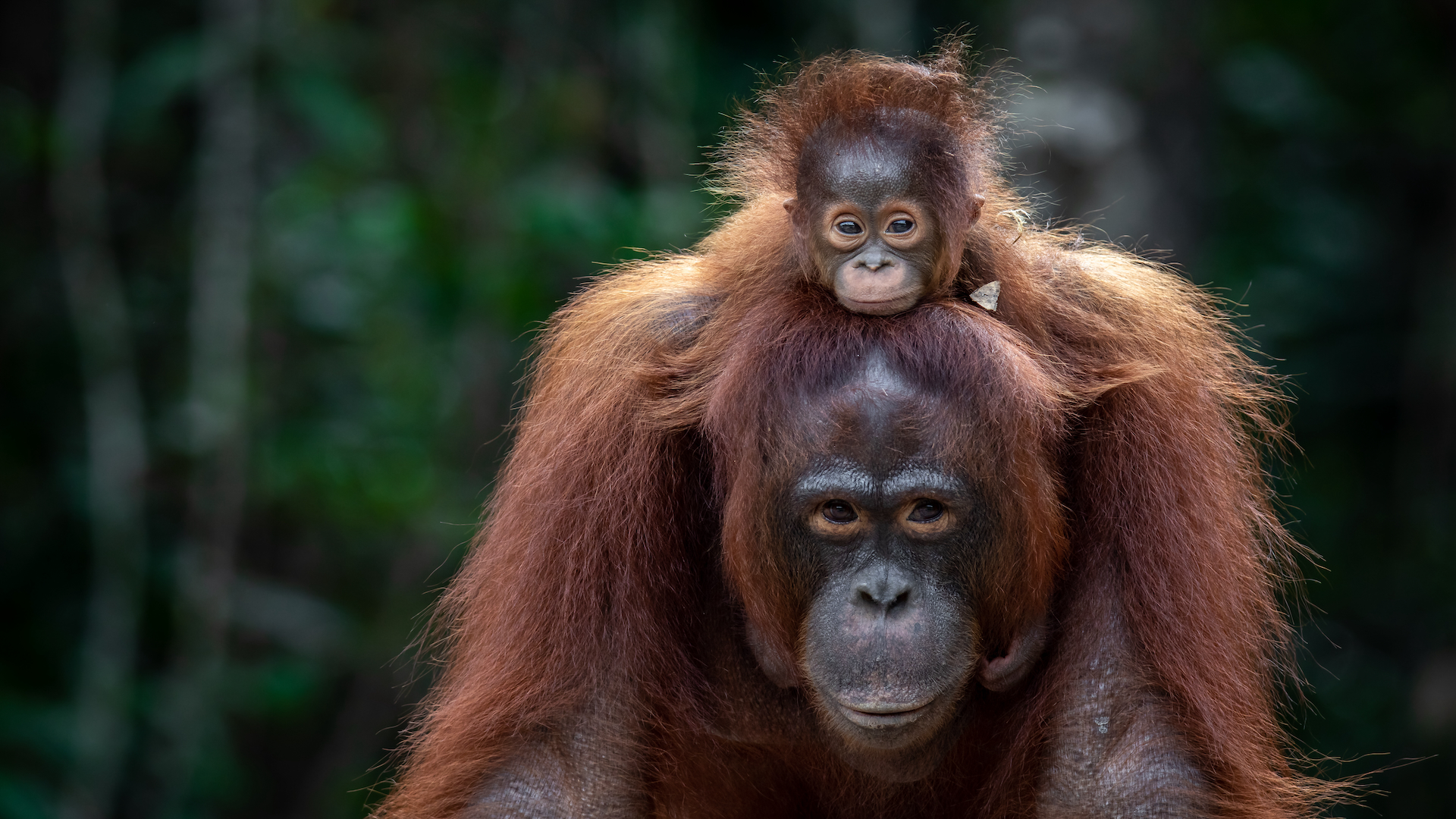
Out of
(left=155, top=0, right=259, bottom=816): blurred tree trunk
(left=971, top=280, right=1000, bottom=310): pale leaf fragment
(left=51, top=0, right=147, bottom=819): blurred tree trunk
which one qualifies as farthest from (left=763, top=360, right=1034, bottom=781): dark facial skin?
(left=51, top=0, right=147, bottom=819): blurred tree trunk

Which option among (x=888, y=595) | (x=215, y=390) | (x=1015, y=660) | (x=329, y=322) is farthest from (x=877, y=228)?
(x=329, y=322)

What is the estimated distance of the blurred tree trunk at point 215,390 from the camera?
526cm

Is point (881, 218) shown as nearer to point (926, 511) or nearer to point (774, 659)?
point (926, 511)

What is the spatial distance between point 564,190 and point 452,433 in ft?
3.62

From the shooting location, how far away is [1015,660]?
9.57 ft

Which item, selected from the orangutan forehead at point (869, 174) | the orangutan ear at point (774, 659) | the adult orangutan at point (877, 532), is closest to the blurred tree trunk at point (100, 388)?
the adult orangutan at point (877, 532)

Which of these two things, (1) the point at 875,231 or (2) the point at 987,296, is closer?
(1) the point at 875,231

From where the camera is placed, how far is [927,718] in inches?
106

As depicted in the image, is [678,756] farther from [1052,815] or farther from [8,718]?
[8,718]

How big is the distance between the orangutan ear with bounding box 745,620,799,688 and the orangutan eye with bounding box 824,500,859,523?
1.26 ft

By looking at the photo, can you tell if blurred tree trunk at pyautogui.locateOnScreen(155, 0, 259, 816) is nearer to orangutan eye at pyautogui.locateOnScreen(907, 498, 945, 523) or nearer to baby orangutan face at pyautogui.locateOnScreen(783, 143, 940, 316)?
baby orangutan face at pyautogui.locateOnScreen(783, 143, 940, 316)

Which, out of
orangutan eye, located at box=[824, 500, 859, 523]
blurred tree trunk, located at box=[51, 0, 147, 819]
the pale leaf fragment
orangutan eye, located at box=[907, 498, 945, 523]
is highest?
the pale leaf fragment

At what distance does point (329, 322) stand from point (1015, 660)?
3.92m

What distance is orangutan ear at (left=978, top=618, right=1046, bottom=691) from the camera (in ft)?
9.54
